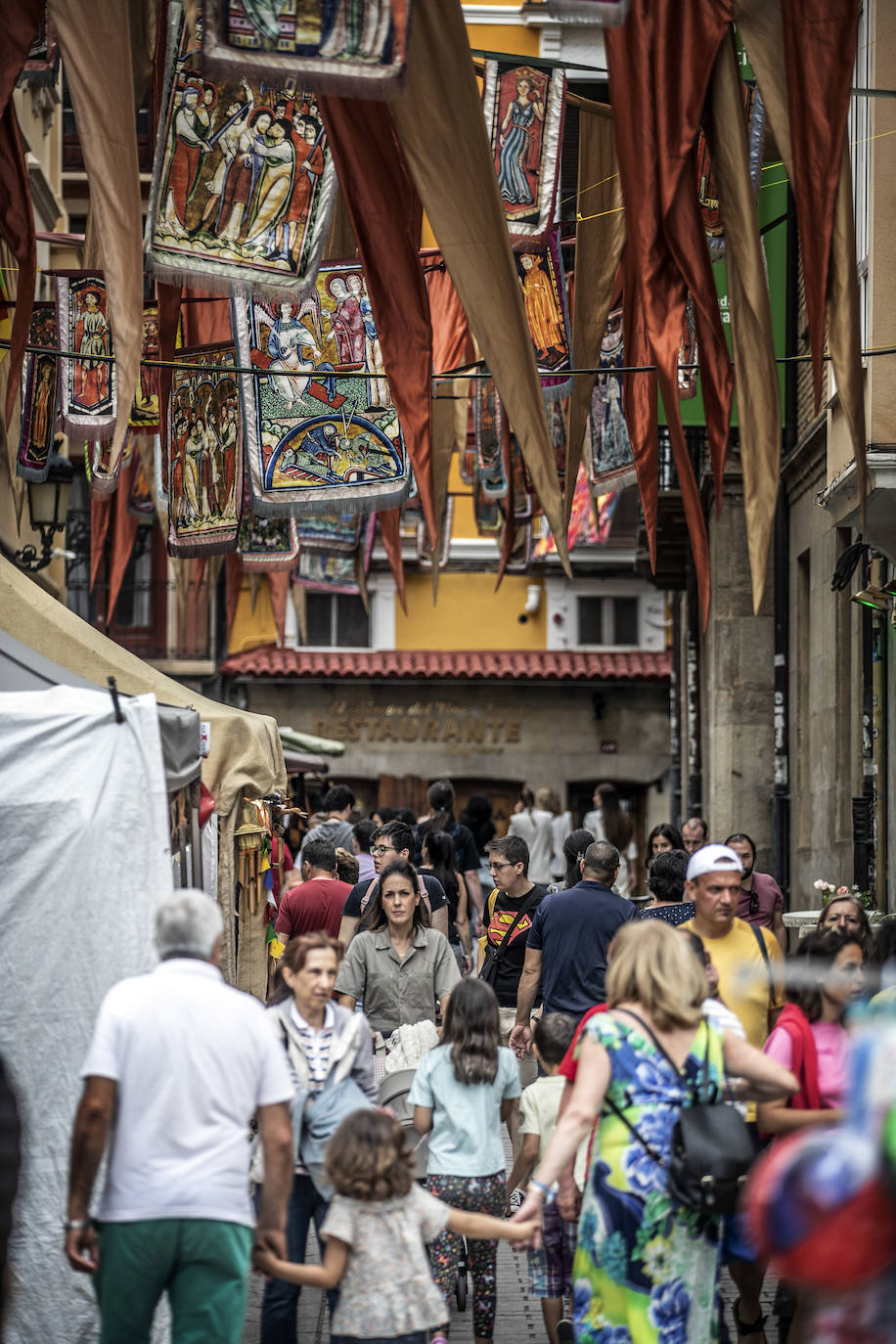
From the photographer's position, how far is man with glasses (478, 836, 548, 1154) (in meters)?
9.18

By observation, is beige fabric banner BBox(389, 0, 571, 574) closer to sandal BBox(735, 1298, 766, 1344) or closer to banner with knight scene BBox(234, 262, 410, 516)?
banner with knight scene BBox(234, 262, 410, 516)

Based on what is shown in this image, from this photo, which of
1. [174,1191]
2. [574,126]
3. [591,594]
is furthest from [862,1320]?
[591,594]

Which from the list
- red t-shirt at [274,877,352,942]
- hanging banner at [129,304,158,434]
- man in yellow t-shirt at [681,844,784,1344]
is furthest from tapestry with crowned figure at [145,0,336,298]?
man in yellow t-shirt at [681,844,784,1344]

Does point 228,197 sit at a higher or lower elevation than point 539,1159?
higher

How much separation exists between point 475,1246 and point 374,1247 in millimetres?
1542

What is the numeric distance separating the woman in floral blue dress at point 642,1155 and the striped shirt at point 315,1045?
1.09 meters

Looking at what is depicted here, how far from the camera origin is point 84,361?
12398 millimetres

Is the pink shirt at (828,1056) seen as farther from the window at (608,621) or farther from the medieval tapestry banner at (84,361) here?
the window at (608,621)

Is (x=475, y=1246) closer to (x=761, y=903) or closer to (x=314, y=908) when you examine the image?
(x=314, y=908)

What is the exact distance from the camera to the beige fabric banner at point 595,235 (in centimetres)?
1101

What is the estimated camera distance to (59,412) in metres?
12.5

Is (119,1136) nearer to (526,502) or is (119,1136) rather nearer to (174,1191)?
(174,1191)

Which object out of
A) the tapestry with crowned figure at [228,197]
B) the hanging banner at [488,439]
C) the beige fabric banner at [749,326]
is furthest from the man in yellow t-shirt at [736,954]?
the hanging banner at [488,439]

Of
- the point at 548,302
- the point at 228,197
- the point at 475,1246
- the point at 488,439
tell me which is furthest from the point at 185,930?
the point at 488,439
